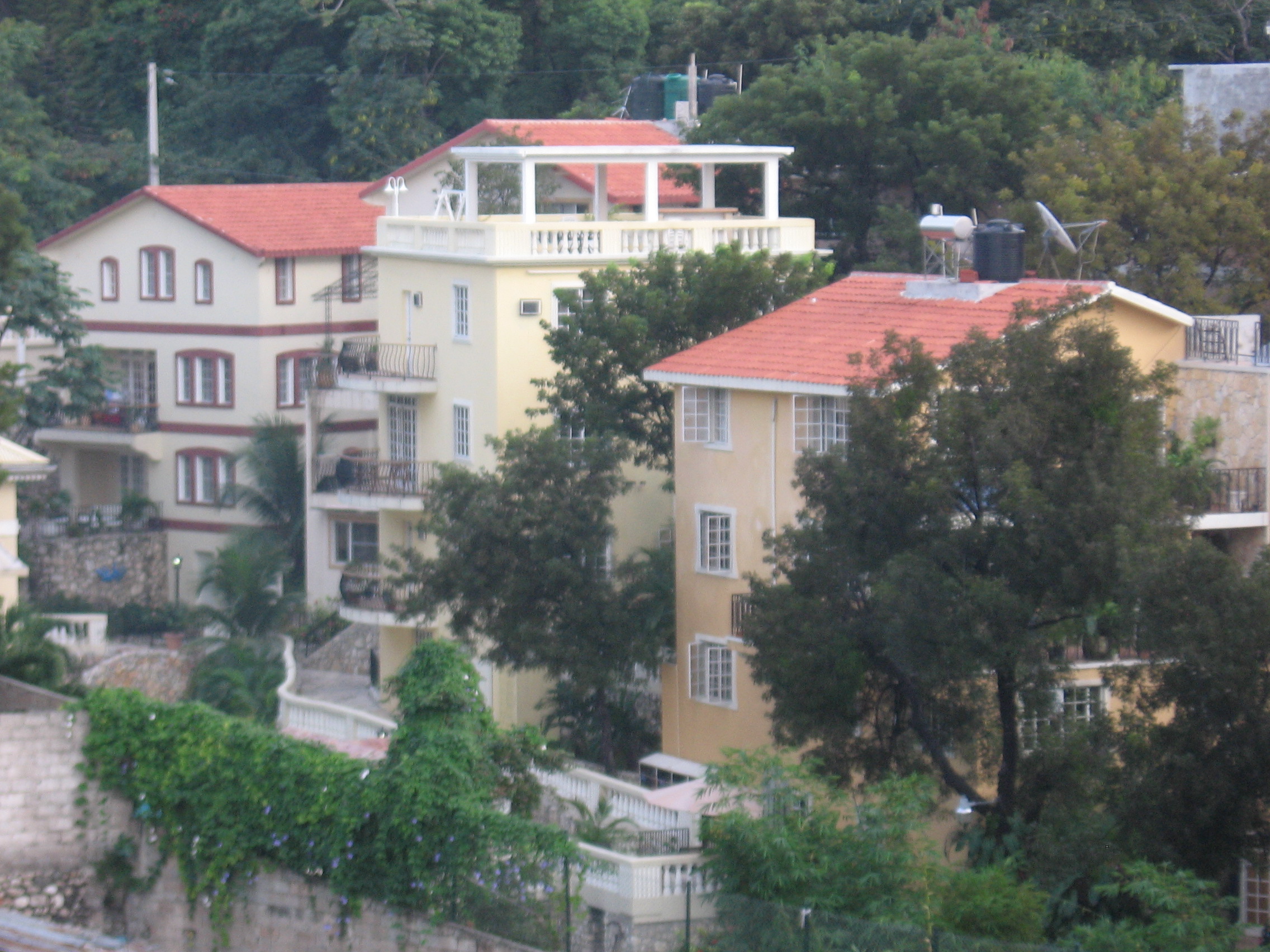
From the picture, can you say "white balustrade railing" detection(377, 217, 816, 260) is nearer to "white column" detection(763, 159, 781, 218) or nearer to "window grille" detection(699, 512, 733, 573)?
"white column" detection(763, 159, 781, 218)

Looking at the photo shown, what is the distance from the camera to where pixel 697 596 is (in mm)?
31266

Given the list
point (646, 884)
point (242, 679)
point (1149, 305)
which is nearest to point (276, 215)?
point (242, 679)

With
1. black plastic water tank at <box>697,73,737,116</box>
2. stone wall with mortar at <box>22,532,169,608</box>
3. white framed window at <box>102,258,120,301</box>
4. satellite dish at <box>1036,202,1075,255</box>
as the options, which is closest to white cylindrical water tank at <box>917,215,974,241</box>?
satellite dish at <box>1036,202,1075,255</box>

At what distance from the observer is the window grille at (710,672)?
30969 mm

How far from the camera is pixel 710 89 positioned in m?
54.3

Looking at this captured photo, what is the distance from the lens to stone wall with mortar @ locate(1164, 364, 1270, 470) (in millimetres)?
28438

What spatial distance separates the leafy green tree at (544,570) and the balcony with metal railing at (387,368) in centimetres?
754

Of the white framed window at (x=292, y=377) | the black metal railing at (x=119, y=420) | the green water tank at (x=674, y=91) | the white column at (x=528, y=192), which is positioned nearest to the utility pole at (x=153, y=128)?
the black metal railing at (x=119, y=420)

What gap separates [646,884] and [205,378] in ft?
100

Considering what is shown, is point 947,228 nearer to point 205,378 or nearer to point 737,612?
point 737,612

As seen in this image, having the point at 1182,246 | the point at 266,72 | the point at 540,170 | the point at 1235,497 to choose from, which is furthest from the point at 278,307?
the point at 1235,497

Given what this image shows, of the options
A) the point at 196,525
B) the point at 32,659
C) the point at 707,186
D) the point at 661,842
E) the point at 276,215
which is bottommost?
the point at 661,842

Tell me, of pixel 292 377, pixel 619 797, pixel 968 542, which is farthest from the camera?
pixel 292 377

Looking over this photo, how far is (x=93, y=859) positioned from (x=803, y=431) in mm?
11924
